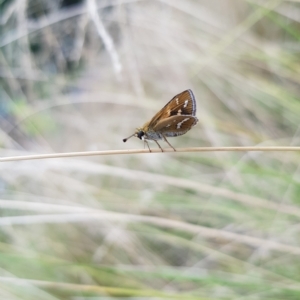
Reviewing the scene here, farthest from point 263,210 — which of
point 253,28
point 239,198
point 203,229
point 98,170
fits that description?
point 253,28

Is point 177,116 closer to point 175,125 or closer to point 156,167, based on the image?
point 175,125

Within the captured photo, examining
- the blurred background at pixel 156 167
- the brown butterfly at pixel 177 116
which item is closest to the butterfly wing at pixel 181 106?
the brown butterfly at pixel 177 116

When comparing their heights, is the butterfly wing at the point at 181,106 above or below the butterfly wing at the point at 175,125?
above

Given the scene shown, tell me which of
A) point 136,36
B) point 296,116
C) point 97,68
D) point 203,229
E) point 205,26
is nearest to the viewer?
point 203,229

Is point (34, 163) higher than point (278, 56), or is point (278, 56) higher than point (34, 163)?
point (278, 56)

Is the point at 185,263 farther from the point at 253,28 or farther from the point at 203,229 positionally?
the point at 253,28

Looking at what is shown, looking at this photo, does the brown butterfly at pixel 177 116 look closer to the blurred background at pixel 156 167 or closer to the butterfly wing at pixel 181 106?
the butterfly wing at pixel 181 106

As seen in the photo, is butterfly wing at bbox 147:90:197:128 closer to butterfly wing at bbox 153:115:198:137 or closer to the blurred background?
butterfly wing at bbox 153:115:198:137
